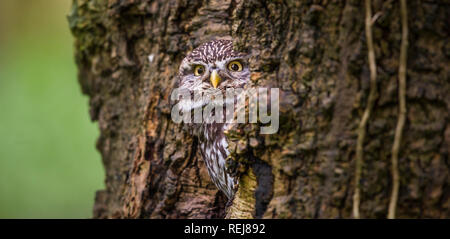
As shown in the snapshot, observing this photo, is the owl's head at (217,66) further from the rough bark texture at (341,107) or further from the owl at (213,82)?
the rough bark texture at (341,107)

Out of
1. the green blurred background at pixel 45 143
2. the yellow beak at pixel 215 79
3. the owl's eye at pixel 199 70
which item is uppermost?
→ the owl's eye at pixel 199 70

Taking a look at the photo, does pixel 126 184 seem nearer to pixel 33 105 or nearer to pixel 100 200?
pixel 100 200

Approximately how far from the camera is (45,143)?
5281 mm

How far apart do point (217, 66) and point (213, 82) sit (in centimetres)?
10

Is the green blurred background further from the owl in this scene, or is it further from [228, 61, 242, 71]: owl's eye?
[228, 61, 242, 71]: owl's eye

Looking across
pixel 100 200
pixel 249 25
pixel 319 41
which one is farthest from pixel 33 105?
pixel 319 41

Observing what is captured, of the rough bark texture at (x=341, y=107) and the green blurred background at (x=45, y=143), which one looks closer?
the rough bark texture at (x=341, y=107)

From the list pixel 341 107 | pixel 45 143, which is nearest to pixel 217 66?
pixel 341 107

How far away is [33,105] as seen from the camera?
529 centimetres

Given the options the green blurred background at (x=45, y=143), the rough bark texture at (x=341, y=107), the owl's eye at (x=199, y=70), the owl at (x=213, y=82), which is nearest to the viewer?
the rough bark texture at (x=341, y=107)

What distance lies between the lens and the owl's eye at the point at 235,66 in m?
2.80

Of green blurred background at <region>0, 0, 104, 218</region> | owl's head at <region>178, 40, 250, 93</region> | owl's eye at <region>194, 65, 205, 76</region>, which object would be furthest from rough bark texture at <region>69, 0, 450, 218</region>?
green blurred background at <region>0, 0, 104, 218</region>

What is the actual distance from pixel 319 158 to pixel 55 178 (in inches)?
169

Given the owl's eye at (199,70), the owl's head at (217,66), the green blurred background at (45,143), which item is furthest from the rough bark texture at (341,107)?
the green blurred background at (45,143)
